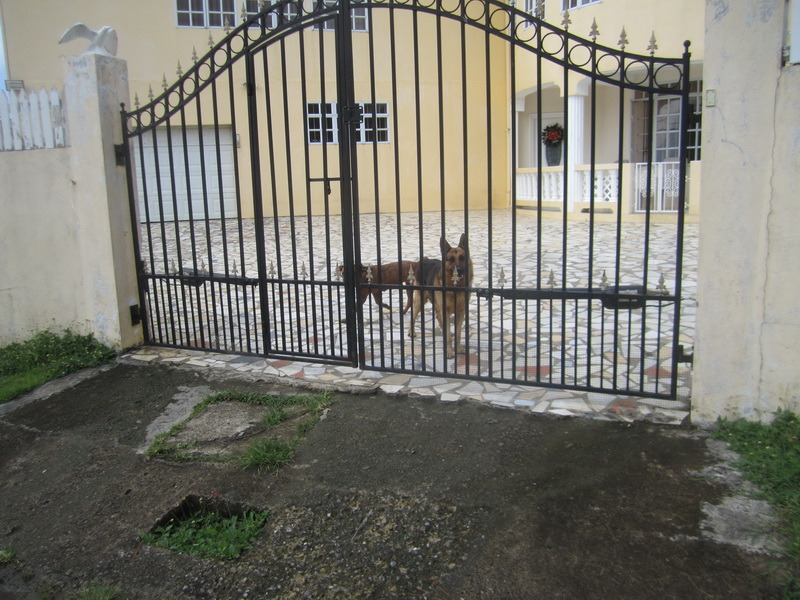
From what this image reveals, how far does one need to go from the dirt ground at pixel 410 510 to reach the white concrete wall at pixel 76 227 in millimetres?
1636

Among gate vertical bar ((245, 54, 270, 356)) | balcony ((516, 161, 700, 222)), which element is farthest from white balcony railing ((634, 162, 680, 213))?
gate vertical bar ((245, 54, 270, 356))

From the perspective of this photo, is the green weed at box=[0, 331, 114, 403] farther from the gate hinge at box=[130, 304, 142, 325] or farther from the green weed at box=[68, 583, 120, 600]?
the green weed at box=[68, 583, 120, 600]

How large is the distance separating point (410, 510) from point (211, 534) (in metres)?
0.98

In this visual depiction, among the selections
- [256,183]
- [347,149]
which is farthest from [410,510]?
[256,183]

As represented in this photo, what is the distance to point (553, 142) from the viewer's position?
16578 millimetres

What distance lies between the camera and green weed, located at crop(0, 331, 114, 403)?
5.40m

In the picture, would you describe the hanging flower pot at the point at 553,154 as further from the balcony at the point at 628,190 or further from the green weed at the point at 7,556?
the green weed at the point at 7,556

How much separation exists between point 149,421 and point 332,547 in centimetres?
211

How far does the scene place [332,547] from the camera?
2.95m

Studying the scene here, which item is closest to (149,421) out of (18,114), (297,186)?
(18,114)

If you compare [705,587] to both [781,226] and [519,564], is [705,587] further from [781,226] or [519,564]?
[781,226]

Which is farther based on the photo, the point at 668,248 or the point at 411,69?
the point at 411,69

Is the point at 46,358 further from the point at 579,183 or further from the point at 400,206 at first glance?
the point at 579,183

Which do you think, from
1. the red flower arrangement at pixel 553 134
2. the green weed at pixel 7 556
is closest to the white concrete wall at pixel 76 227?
the green weed at pixel 7 556
